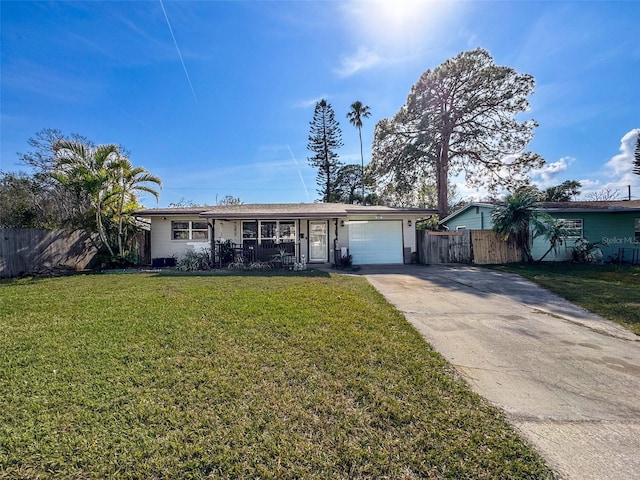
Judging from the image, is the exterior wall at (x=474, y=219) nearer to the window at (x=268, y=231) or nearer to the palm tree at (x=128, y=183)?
the window at (x=268, y=231)

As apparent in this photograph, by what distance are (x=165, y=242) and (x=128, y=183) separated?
296cm

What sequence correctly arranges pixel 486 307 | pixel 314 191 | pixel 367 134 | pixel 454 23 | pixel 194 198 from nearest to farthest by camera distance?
1. pixel 486 307
2. pixel 454 23
3. pixel 194 198
4. pixel 367 134
5. pixel 314 191

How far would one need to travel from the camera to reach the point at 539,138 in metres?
18.0

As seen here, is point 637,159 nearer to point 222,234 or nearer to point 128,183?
point 222,234

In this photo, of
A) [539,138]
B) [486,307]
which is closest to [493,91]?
[539,138]

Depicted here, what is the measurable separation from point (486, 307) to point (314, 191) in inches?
1031

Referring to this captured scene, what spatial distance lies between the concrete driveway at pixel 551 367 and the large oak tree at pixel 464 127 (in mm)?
14808

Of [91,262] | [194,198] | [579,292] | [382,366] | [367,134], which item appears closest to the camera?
[382,366]

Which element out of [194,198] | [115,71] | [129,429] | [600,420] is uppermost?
[115,71]

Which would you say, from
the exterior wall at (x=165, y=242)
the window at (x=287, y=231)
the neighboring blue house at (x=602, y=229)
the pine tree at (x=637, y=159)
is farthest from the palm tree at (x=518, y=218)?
the exterior wall at (x=165, y=242)

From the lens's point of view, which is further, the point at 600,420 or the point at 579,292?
the point at 579,292

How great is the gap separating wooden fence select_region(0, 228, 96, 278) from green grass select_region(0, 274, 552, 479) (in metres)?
7.02

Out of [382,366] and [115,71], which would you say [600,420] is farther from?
[115,71]

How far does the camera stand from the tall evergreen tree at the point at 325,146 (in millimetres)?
28656
